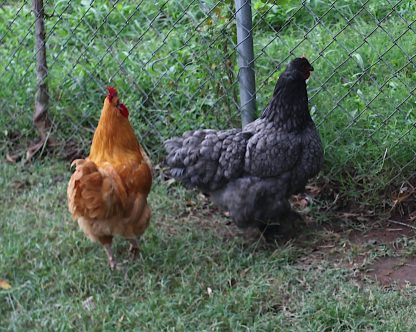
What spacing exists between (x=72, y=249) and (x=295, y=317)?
128 cm

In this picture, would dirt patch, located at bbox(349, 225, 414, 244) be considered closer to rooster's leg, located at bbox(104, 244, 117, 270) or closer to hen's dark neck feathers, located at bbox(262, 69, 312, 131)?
hen's dark neck feathers, located at bbox(262, 69, 312, 131)

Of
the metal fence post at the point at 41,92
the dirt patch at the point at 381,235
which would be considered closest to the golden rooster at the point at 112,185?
the dirt patch at the point at 381,235

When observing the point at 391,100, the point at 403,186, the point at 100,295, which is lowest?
the point at 403,186

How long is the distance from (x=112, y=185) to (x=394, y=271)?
1.42 metres

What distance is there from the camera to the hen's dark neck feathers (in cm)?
373

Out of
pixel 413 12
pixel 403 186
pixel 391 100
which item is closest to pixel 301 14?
pixel 413 12

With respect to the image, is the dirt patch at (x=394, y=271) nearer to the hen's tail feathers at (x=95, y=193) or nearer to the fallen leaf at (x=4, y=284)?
the hen's tail feathers at (x=95, y=193)

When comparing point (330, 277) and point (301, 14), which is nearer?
point (330, 277)

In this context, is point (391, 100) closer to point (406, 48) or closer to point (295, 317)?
point (406, 48)

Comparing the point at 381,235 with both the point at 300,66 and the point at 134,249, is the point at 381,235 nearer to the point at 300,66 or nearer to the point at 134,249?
the point at 300,66

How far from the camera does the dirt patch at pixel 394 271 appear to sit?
11.3 ft

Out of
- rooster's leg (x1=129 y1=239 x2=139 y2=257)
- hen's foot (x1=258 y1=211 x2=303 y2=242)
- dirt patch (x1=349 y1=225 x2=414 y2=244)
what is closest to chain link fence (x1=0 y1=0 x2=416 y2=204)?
dirt patch (x1=349 y1=225 x2=414 y2=244)

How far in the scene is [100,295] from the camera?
134 inches

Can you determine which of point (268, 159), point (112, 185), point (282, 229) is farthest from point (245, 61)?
point (112, 185)
